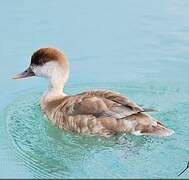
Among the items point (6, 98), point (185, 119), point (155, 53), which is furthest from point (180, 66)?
point (6, 98)

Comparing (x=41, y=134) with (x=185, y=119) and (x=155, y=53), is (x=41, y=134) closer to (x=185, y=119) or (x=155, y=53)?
(x=185, y=119)

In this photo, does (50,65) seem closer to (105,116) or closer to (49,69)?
(49,69)

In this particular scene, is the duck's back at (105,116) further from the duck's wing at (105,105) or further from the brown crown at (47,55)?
the brown crown at (47,55)

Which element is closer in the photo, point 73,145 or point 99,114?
point 73,145

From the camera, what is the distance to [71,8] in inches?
280

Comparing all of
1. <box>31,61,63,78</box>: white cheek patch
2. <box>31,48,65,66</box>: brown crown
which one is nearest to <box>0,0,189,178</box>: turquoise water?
<box>31,61,63,78</box>: white cheek patch

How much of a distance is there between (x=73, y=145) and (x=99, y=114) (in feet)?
1.06

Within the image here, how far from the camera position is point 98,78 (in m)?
5.65

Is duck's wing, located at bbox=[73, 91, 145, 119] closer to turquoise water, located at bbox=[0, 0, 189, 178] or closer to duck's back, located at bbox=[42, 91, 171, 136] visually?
duck's back, located at bbox=[42, 91, 171, 136]

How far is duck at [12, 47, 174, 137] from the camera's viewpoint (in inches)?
184

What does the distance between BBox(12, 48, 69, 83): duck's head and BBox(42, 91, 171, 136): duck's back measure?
13.0 inches

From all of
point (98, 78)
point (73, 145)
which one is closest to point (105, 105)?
point (73, 145)

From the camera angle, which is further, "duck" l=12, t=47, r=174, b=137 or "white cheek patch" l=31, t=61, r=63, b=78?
"white cheek patch" l=31, t=61, r=63, b=78

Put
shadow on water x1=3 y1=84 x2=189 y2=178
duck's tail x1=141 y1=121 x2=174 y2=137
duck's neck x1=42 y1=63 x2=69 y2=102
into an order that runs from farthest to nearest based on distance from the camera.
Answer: duck's neck x1=42 y1=63 x2=69 y2=102
duck's tail x1=141 y1=121 x2=174 y2=137
shadow on water x1=3 y1=84 x2=189 y2=178
